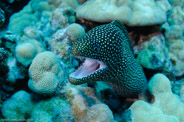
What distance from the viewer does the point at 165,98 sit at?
148 inches

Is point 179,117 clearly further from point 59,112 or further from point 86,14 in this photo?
point 86,14

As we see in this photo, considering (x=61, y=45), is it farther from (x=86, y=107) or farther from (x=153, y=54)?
(x=153, y=54)

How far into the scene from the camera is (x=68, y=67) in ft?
11.7

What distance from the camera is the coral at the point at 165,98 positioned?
12.0 ft

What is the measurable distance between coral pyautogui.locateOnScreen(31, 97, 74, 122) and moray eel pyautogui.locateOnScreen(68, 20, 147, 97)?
1.76 ft

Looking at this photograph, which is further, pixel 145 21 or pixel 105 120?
pixel 145 21

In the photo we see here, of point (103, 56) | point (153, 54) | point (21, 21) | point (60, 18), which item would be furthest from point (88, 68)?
point (21, 21)

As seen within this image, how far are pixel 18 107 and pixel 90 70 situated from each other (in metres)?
1.30

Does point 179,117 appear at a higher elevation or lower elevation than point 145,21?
lower

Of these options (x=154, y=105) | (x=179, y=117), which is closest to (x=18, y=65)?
(x=154, y=105)

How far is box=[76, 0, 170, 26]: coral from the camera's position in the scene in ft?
13.4

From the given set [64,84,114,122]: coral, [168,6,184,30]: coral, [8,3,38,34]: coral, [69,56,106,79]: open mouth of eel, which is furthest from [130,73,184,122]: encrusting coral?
[8,3,38,34]: coral

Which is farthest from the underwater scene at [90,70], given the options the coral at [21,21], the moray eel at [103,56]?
the coral at [21,21]

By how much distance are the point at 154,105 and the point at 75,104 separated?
5.96ft
